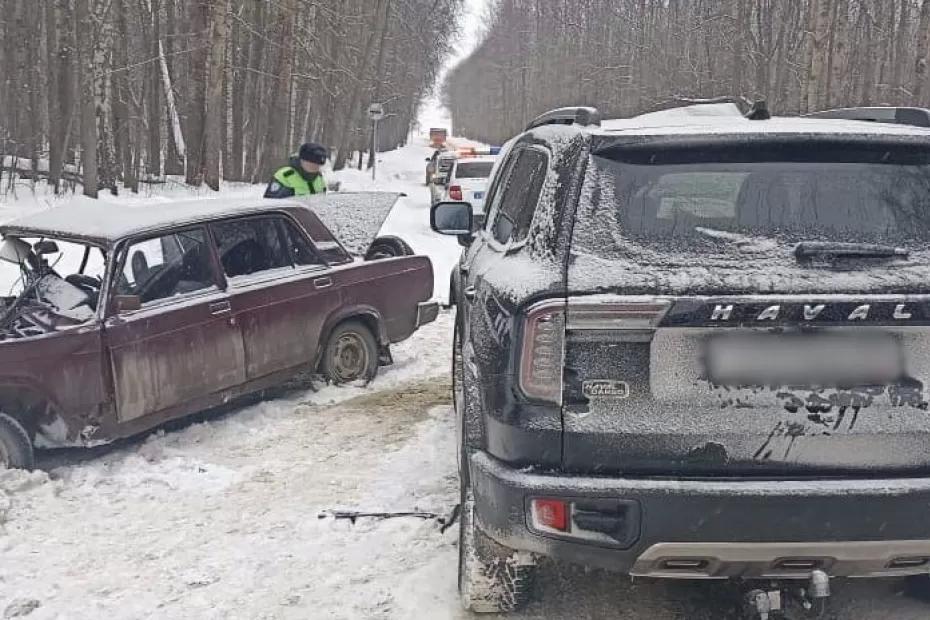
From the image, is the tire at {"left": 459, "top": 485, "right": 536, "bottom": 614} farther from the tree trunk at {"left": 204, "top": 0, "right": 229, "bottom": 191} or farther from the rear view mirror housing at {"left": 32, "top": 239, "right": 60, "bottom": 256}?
the tree trunk at {"left": 204, "top": 0, "right": 229, "bottom": 191}

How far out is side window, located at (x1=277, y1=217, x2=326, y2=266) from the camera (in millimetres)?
6637

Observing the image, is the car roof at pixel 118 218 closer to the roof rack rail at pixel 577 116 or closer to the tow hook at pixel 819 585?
the roof rack rail at pixel 577 116

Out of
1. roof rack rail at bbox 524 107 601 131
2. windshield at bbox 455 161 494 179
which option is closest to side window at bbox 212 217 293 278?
roof rack rail at bbox 524 107 601 131

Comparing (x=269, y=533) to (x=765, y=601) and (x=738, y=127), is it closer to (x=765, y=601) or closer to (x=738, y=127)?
(x=765, y=601)

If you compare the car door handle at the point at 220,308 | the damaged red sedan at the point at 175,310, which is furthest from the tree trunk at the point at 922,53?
the car door handle at the point at 220,308

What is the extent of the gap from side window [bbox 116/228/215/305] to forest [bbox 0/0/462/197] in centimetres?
1252

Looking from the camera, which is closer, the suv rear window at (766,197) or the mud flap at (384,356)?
the suv rear window at (766,197)

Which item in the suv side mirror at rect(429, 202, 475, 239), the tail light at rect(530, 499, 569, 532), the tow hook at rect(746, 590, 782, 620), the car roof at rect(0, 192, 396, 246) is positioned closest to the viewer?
the tail light at rect(530, 499, 569, 532)

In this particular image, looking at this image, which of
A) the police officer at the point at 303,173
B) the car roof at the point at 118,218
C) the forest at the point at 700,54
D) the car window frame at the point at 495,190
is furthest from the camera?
the forest at the point at 700,54

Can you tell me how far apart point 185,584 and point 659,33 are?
156 feet

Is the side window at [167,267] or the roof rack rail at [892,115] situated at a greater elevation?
the roof rack rail at [892,115]

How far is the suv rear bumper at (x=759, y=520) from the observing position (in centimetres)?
264

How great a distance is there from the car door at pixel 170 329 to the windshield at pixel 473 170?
15.1 metres

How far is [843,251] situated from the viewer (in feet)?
8.95
